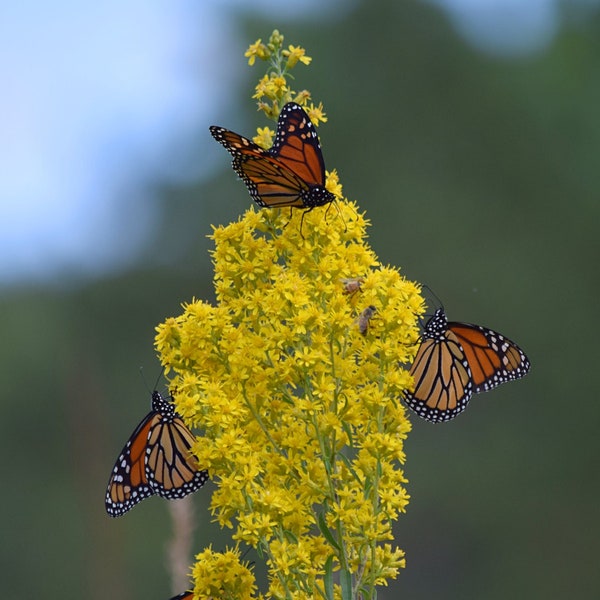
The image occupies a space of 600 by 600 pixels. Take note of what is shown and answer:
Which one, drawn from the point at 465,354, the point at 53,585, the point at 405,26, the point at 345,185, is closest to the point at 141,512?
the point at 53,585

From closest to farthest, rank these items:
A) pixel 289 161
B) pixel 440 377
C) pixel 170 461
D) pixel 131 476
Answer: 1. pixel 289 161
2. pixel 170 461
3. pixel 131 476
4. pixel 440 377

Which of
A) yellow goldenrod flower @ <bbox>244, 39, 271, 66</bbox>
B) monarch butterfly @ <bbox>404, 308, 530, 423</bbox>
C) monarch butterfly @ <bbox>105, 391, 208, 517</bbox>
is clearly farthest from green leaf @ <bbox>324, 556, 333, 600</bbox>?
yellow goldenrod flower @ <bbox>244, 39, 271, 66</bbox>

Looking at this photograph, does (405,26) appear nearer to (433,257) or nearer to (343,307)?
(433,257)

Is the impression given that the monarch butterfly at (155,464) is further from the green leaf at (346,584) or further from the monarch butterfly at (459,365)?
Answer: the monarch butterfly at (459,365)

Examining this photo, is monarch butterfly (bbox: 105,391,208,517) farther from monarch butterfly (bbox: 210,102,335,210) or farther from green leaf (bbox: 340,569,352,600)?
monarch butterfly (bbox: 210,102,335,210)

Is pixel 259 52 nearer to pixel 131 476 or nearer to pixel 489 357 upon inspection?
pixel 489 357

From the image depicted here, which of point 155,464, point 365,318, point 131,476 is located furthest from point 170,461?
point 365,318
